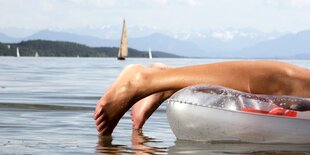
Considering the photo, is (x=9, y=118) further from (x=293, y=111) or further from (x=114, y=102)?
(x=293, y=111)

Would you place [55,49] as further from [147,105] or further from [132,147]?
[132,147]

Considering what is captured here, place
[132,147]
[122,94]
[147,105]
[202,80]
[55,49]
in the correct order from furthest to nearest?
[55,49], [147,105], [202,80], [122,94], [132,147]

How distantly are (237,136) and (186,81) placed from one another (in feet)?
2.00

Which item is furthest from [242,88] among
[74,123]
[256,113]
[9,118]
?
[9,118]

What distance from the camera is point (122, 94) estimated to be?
16.9ft

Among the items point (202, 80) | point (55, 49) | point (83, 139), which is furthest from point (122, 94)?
point (55, 49)

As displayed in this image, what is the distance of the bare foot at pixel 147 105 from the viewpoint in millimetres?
5652

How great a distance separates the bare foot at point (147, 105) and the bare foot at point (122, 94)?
44 cm

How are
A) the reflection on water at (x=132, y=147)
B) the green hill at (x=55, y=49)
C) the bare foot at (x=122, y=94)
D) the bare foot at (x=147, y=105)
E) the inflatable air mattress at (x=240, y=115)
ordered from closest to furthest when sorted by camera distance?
1. the reflection on water at (x=132, y=147)
2. the inflatable air mattress at (x=240, y=115)
3. the bare foot at (x=122, y=94)
4. the bare foot at (x=147, y=105)
5. the green hill at (x=55, y=49)

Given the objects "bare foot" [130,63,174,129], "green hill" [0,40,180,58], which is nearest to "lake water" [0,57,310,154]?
"bare foot" [130,63,174,129]

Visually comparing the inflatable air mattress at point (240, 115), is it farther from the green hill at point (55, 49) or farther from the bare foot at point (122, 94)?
the green hill at point (55, 49)

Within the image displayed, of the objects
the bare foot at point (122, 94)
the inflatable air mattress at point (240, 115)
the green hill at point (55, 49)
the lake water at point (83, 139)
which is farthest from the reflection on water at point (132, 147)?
the green hill at point (55, 49)

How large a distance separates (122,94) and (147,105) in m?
0.68

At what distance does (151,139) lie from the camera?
536 centimetres
